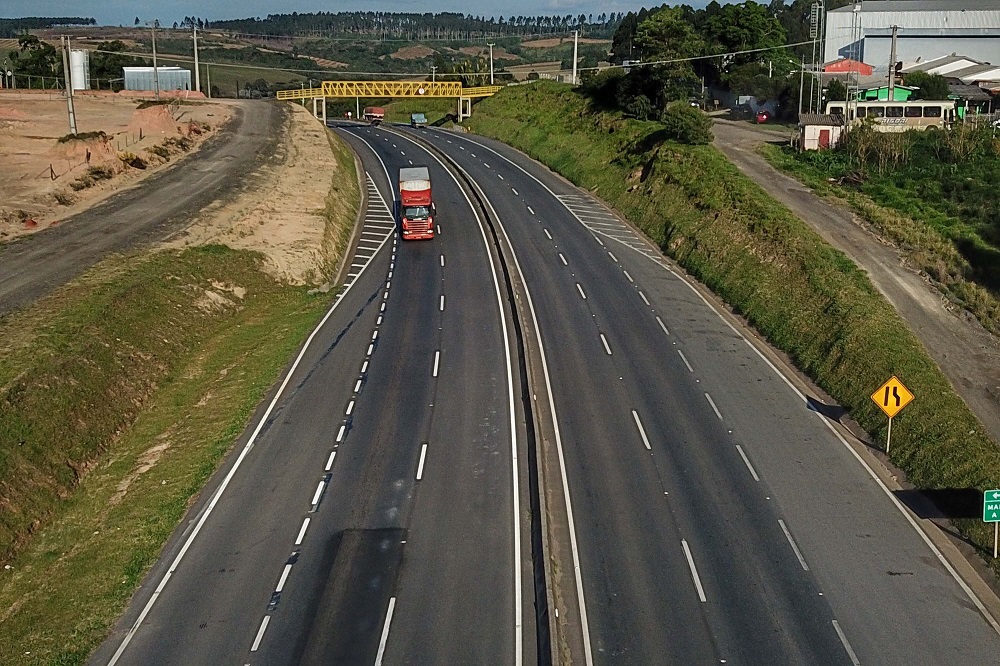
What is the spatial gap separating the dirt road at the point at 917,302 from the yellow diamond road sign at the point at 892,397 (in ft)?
12.2

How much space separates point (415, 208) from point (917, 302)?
29882mm

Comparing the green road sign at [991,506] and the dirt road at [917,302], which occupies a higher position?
the dirt road at [917,302]

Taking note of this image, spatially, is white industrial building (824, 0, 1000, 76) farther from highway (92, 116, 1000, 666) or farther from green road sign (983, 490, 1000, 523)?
green road sign (983, 490, 1000, 523)

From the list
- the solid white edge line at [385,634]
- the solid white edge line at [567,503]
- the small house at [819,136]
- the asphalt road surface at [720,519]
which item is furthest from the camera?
the small house at [819,136]

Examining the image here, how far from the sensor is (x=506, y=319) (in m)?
46.3

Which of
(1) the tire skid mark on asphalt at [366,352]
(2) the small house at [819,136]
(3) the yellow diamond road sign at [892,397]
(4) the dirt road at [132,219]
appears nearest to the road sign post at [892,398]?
(3) the yellow diamond road sign at [892,397]

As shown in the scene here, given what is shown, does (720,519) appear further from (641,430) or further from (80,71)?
(80,71)

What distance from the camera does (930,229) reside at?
2172 inches

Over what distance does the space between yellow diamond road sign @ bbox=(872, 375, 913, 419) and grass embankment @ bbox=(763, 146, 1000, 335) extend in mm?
13461

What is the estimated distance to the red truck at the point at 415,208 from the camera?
61.5 metres

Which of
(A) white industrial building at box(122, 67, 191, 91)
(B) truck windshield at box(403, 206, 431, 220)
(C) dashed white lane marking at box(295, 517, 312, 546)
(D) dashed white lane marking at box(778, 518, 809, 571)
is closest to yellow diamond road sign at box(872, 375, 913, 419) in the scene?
(D) dashed white lane marking at box(778, 518, 809, 571)

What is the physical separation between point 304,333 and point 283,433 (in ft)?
37.5

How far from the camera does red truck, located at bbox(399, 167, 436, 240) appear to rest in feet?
202

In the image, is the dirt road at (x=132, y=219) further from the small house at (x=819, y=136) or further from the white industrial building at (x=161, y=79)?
the white industrial building at (x=161, y=79)
